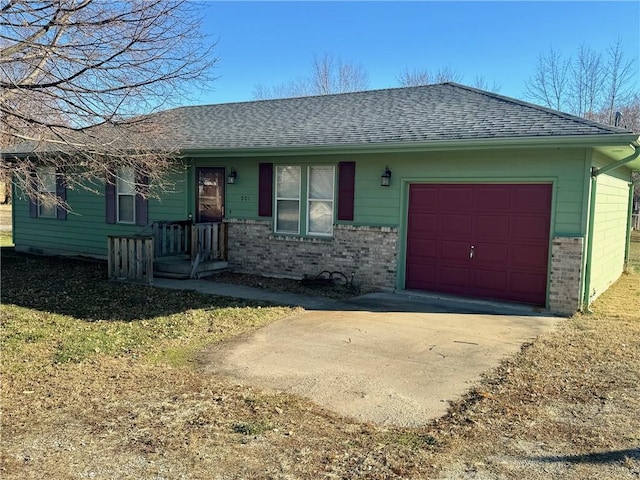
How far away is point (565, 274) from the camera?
880 centimetres

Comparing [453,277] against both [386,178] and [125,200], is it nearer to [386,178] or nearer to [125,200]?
[386,178]

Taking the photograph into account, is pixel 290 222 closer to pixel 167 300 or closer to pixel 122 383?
pixel 167 300

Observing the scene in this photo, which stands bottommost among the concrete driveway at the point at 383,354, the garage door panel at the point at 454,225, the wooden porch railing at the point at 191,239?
the concrete driveway at the point at 383,354

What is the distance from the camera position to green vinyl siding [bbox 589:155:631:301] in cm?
968

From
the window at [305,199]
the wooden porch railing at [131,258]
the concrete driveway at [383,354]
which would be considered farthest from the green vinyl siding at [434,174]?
the wooden porch railing at [131,258]

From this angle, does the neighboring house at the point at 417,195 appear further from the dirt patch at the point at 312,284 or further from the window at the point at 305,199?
the dirt patch at the point at 312,284

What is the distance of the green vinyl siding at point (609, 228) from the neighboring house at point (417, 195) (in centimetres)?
8

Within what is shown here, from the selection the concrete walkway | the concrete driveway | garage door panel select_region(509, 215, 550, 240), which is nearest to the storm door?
the concrete walkway

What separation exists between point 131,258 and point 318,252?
150 inches

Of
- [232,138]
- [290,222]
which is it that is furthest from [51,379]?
[232,138]

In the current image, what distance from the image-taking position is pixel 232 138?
492 inches

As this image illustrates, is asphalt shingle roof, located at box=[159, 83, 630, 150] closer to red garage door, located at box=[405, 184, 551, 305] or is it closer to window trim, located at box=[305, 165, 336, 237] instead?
window trim, located at box=[305, 165, 336, 237]

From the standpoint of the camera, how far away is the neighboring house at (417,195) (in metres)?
8.84

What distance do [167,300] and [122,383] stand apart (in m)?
4.15
